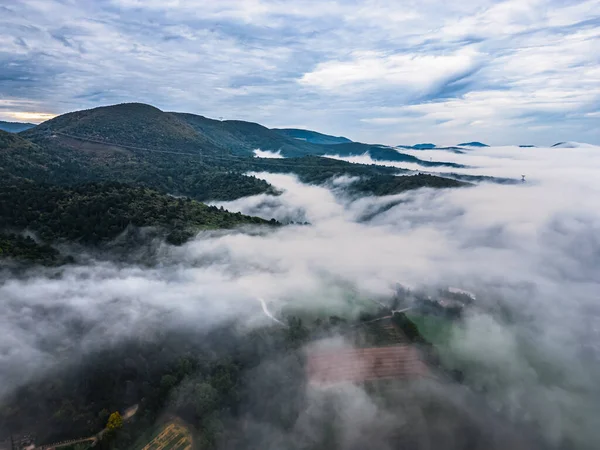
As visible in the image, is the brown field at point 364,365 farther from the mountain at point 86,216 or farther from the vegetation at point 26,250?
the vegetation at point 26,250

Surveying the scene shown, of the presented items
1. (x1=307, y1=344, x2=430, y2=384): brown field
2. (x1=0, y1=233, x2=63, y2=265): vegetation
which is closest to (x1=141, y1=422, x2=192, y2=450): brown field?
(x1=307, y1=344, x2=430, y2=384): brown field

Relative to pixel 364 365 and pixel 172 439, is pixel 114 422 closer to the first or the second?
pixel 172 439

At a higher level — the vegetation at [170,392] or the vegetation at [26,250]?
the vegetation at [26,250]

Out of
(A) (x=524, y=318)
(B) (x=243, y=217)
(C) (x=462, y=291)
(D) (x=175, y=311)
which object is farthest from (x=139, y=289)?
(A) (x=524, y=318)

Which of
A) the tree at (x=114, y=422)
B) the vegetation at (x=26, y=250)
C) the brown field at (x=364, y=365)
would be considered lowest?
the brown field at (x=364, y=365)

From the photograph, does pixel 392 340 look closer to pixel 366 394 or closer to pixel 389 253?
pixel 366 394

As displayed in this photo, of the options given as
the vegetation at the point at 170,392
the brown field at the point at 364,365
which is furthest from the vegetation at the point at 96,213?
the brown field at the point at 364,365
